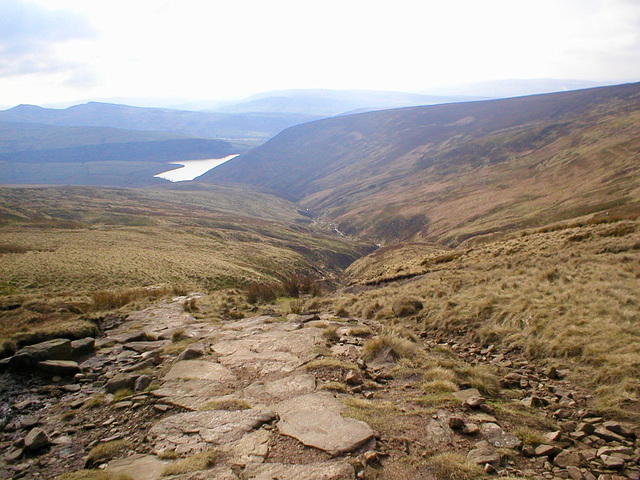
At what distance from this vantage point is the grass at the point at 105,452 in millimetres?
5848

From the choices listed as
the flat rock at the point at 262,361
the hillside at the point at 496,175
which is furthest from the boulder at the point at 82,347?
the hillside at the point at 496,175

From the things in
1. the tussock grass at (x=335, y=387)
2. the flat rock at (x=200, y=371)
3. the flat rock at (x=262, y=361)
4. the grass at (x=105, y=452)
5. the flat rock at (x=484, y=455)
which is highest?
the flat rock at (x=484, y=455)

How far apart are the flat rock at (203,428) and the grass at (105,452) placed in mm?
446

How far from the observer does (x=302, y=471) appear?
512cm

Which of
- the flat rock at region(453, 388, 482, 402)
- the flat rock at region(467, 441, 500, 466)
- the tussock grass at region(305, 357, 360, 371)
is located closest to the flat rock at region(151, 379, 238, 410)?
the tussock grass at region(305, 357, 360, 371)

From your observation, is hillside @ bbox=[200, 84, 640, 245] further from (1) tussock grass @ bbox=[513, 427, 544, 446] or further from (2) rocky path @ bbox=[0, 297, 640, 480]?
(1) tussock grass @ bbox=[513, 427, 544, 446]

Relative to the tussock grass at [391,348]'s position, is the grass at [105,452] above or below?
above

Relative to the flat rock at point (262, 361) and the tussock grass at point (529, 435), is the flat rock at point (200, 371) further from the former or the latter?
the tussock grass at point (529, 435)

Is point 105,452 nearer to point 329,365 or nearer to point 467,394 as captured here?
point 329,365

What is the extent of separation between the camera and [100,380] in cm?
918

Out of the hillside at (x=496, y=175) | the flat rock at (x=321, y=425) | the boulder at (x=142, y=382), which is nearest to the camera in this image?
the flat rock at (x=321, y=425)

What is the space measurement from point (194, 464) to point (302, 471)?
Answer: 5.13 ft

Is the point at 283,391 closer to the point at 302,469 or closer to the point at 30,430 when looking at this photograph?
the point at 302,469

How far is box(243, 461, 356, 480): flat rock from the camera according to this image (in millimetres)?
4980
